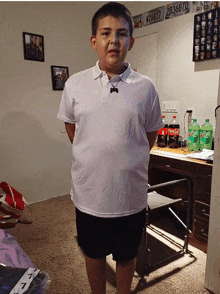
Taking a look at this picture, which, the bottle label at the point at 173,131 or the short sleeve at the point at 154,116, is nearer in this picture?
the short sleeve at the point at 154,116

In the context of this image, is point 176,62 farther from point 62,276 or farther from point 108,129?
point 62,276

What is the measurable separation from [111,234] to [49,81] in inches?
95.0

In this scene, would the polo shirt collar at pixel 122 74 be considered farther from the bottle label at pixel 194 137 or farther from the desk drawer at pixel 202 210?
the bottle label at pixel 194 137

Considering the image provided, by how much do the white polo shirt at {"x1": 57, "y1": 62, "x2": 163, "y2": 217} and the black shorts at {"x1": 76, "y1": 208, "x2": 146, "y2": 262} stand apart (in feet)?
0.17

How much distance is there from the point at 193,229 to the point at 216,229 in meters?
0.63

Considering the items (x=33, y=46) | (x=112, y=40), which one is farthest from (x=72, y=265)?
(x=33, y=46)

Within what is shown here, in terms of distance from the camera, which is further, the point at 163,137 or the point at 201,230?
the point at 163,137

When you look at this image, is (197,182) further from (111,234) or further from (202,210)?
(111,234)

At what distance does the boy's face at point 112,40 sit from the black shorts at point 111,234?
0.71 m

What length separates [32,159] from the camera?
9.56ft

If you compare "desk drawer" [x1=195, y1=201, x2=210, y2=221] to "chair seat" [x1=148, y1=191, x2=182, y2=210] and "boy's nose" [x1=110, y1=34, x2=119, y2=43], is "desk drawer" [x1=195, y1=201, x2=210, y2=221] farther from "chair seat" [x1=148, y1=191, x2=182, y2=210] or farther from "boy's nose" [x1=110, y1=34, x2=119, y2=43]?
"boy's nose" [x1=110, y1=34, x2=119, y2=43]

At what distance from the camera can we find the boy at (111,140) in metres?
0.98

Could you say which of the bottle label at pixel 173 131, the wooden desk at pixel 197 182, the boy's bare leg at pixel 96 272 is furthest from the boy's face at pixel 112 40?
the bottle label at pixel 173 131

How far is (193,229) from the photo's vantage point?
202 cm
